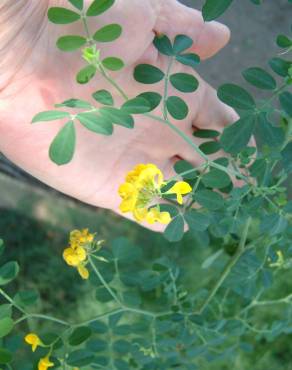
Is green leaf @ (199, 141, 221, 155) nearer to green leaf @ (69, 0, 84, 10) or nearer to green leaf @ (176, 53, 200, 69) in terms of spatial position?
green leaf @ (176, 53, 200, 69)

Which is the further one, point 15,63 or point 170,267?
point 170,267

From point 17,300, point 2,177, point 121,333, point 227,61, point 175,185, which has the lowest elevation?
point 2,177

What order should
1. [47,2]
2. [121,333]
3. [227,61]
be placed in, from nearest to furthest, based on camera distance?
[47,2] → [121,333] → [227,61]

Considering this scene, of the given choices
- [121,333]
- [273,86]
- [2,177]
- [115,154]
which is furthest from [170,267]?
[2,177]

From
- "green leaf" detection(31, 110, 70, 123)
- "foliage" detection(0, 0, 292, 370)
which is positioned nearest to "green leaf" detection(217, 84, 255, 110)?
"foliage" detection(0, 0, 292, 370)

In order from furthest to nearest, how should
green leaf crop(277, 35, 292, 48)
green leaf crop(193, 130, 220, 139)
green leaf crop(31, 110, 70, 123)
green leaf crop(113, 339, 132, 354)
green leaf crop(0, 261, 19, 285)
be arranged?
1. green leaf crop(113, 339, 132, 354)
2. green leaf crop(193, 130, 220, 139)
3. green leaf crop(0, 261, 19, 285)
4. green leaf crop(277, 35, 292, 48)
5. green leaf crop(31, 110, 70, 123)

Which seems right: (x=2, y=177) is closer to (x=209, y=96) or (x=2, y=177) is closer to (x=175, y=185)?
(x=209, y=96)

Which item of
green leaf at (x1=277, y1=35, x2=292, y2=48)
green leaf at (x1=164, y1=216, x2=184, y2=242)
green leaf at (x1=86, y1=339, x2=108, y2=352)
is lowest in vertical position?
green leaf at (x1=86, y1=339, x2=108, y2=352)
